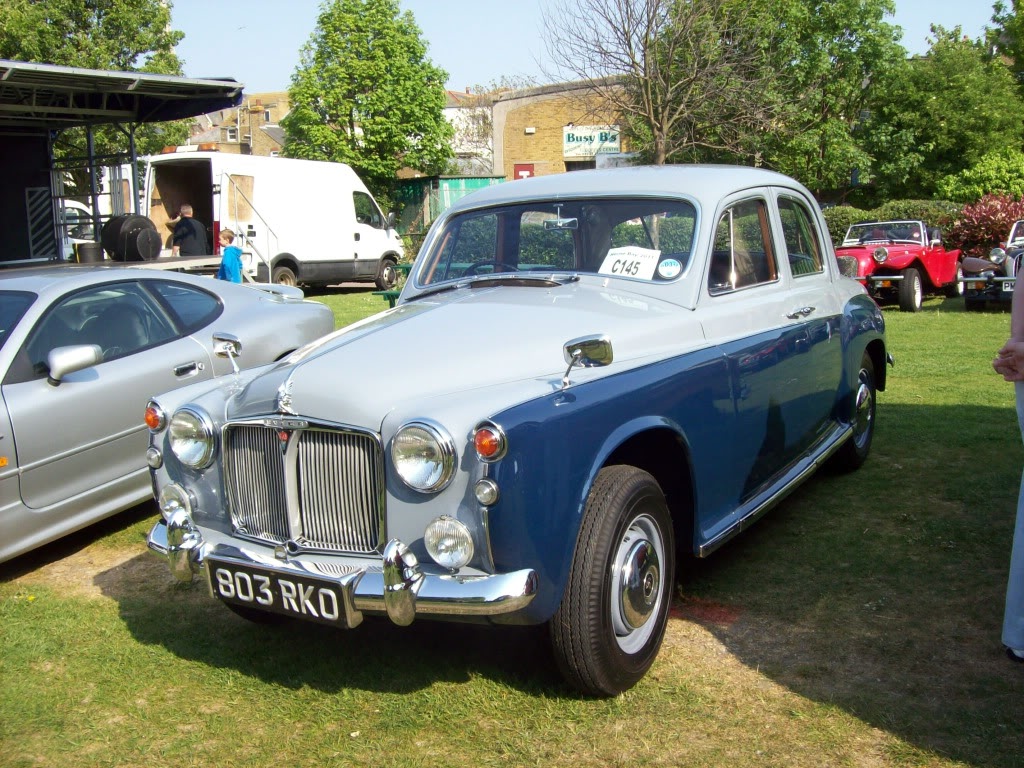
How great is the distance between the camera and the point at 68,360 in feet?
15.6

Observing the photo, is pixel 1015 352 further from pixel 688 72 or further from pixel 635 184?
pixel 688 72

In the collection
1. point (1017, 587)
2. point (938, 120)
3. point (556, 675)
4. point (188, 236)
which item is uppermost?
Answer: point (938, 120)

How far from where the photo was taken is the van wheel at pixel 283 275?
18203 mm

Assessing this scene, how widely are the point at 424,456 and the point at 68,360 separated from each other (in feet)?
8.72

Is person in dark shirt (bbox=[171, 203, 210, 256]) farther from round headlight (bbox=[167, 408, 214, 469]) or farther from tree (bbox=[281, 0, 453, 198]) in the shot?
tree (bbox=[281, 0, 453, 198])

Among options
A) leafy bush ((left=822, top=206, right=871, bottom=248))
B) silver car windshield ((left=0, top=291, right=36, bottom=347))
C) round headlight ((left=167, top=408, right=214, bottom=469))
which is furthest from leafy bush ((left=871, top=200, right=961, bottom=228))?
round headlight ((left=167, top=408, right=214, bottom=469))

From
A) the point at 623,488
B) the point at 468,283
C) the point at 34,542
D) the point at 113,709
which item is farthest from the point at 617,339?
the point at 34,542

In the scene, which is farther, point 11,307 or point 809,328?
point 11,307

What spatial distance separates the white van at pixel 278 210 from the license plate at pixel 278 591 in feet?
46.3

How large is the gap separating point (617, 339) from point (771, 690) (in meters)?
1.41

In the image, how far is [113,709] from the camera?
3.47 metres

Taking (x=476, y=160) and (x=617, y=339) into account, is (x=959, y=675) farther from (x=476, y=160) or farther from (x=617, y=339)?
(x=476, y=160)

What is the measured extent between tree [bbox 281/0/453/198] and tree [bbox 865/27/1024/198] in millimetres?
13948

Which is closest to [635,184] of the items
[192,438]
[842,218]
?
[192,438]
